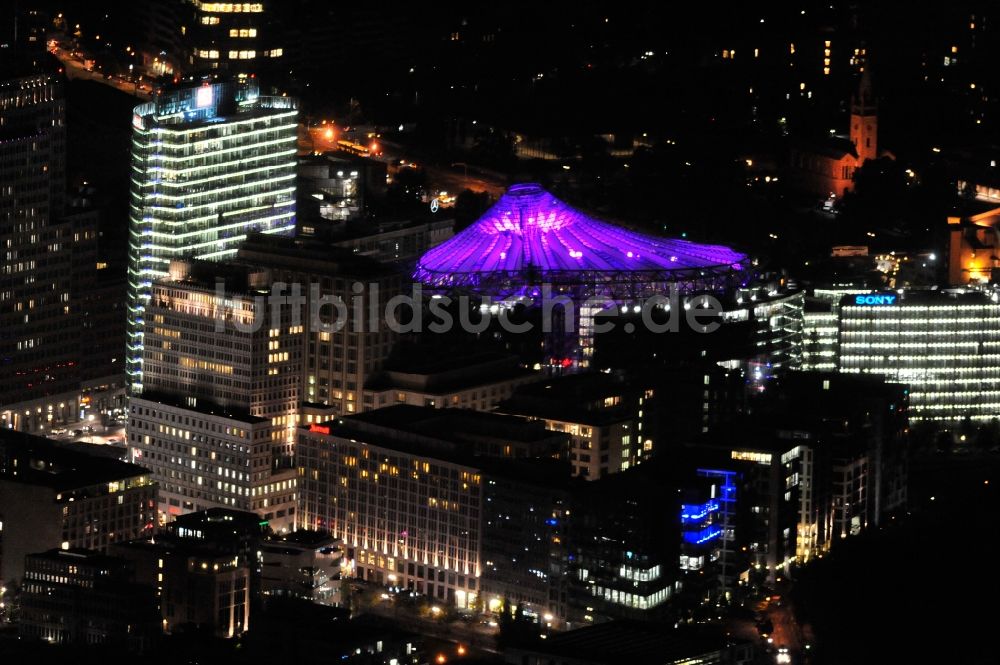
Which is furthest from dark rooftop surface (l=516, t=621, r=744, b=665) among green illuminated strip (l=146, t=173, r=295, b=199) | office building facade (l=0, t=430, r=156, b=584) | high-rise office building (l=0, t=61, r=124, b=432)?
high-rise office building (l=0, t=61, r=124, b=432)

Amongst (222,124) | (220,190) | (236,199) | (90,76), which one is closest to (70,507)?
(220,190)

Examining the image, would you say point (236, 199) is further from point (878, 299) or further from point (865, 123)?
point (865, 123)

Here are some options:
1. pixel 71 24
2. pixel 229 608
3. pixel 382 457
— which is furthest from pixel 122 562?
pixel 71 24

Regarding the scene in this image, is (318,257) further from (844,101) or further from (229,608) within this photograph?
(844,101)

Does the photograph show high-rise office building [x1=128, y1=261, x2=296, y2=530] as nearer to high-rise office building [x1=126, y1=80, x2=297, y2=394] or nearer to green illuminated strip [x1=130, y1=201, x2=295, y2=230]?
green illuminated strip [x1=130, y1=201, x2=295, y2=230]

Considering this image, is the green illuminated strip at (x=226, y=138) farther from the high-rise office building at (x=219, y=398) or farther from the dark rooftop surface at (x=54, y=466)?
the dark rooftop surface at (x=54, y=466)

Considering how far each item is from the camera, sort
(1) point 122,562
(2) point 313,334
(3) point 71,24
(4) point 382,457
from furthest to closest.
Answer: (3) point 71,24 → (2) point 313,334 → (4) point 382,457 → (1) point 122,562

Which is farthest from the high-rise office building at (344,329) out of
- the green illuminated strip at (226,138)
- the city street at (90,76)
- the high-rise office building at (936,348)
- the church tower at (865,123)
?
the church tower at (865,123)

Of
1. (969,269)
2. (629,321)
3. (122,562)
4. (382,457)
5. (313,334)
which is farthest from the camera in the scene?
(969,269)
